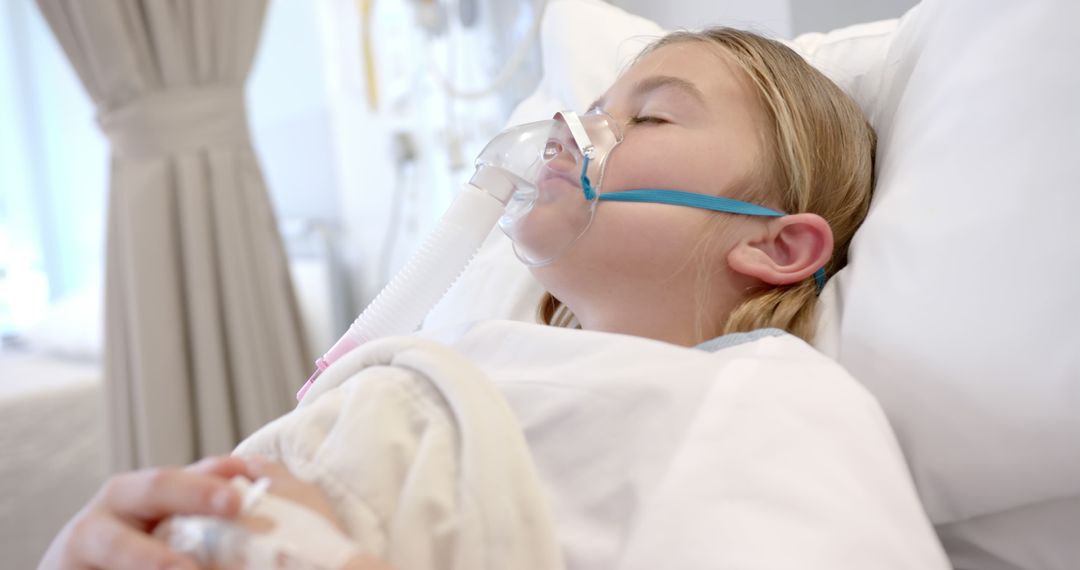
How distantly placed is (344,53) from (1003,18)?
97.3 inches

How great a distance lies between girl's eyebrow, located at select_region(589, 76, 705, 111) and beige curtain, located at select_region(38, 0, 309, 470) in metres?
1.44

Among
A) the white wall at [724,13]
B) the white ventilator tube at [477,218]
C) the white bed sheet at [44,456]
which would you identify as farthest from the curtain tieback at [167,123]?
the white ventilator tube at [477,218]

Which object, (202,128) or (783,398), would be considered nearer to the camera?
(783,398)

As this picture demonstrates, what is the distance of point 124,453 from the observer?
2072 mm

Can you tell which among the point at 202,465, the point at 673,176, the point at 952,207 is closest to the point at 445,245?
the point at 673,176

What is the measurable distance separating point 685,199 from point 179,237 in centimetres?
160

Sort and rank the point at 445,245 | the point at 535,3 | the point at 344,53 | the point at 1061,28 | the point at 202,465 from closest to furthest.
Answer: the point at 202,465 < the point at 1061,28 < the point at 445,245 < the point at 535,3 < the point at 344,53

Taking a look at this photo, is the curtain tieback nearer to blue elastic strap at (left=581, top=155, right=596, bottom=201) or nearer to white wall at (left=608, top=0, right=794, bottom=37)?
white wall at (left=608, top=0, right=794, bottom=37)

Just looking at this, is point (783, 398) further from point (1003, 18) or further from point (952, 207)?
point (1003, 18)

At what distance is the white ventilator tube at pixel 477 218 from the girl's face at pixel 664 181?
0.11 ft

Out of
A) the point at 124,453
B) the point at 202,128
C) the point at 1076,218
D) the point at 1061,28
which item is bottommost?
the point at 124,453

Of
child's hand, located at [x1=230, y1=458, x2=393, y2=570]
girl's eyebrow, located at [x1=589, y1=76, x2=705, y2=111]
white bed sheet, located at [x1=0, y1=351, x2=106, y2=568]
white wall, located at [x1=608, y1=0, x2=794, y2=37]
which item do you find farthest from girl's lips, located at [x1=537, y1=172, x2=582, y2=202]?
white bed sheet, located at [x1=0, y1=351, x2=106, y2=568]

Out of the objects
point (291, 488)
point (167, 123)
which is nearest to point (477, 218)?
point (291, 488)

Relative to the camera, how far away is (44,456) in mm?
2152
